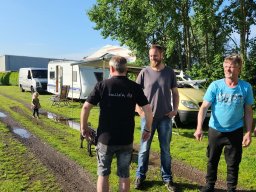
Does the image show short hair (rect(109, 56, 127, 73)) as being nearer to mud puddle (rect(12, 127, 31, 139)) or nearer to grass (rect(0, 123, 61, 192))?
grass (rect(0, 123, 61, 192))

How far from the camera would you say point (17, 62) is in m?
57.8

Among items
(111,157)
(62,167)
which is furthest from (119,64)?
(62,167)

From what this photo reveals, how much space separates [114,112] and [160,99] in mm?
1314

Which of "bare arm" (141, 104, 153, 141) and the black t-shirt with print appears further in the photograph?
"bare arm" (141, 104, 153, 141)

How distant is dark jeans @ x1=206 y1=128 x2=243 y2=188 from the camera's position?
437 centimetres

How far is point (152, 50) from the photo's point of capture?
4.79 m

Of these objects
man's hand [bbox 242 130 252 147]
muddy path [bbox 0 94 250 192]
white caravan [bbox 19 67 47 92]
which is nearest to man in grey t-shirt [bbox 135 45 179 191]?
muddy path [bbox 0 94 250 192]

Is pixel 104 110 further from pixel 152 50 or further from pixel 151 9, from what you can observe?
pixel 151 9

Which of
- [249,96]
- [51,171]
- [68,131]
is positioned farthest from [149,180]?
[68,131]

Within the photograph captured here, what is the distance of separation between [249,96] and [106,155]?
75.8 inches

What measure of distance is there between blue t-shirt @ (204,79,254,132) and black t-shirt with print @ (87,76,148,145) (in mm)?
1135

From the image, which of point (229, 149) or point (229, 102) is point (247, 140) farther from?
point (229, 102)

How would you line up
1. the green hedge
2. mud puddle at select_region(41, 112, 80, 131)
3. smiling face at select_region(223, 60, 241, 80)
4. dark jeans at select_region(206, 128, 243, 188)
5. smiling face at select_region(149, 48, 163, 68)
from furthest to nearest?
1. the green hedge
2. mud puddle at select_region(41, 112, 80, 131)
3. smiling face at select_region(149, 48, 163, 68)
4. dark jeans at select_region(206, 128, 243, 188)
5. smiling face at select_region(223, 60, 241, 80)

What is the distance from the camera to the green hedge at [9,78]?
38.8m
